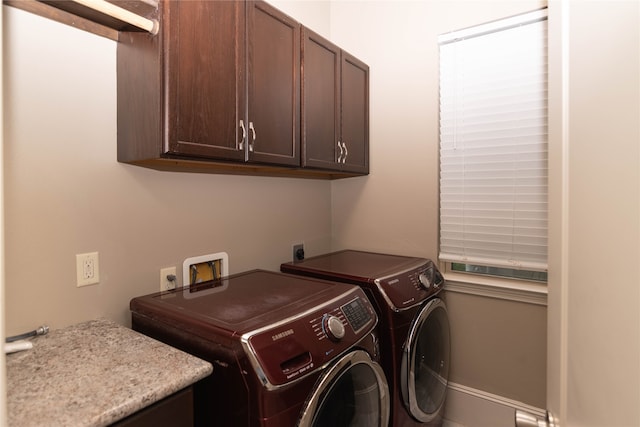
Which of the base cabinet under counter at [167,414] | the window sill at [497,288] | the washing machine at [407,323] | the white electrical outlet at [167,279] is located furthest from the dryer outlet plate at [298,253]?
the base cabinet under counter at [167,414]

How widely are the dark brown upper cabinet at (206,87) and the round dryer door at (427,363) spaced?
1067mm

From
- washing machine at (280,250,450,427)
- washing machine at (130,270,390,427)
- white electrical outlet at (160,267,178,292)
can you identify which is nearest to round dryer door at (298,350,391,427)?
washing machine at (130,270,390,427)

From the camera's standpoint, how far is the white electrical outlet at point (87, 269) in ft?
4.22

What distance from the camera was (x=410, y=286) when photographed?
1725mm

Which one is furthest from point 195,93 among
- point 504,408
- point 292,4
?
point 504,408

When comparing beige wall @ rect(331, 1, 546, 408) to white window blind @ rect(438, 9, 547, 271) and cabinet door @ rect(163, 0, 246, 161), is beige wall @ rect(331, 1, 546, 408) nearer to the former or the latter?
white window blind @ rect(438, 9, 547, 271)

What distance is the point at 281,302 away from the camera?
1.31 metres

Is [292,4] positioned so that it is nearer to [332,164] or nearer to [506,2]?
[332,164]

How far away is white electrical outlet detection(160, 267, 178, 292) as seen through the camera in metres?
1.55

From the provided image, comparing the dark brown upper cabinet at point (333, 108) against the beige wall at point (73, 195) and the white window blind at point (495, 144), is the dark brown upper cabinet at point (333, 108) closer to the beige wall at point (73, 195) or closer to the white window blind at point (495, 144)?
the white window blind at point (495, 144)

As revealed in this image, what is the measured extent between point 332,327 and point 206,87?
40.0 inches

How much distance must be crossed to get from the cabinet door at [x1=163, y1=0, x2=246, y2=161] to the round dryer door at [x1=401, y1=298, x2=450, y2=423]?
3.90 feet

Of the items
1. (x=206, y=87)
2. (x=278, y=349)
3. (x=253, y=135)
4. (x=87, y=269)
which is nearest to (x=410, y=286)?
(x=278, y=349)

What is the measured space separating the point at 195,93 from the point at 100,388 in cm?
99
